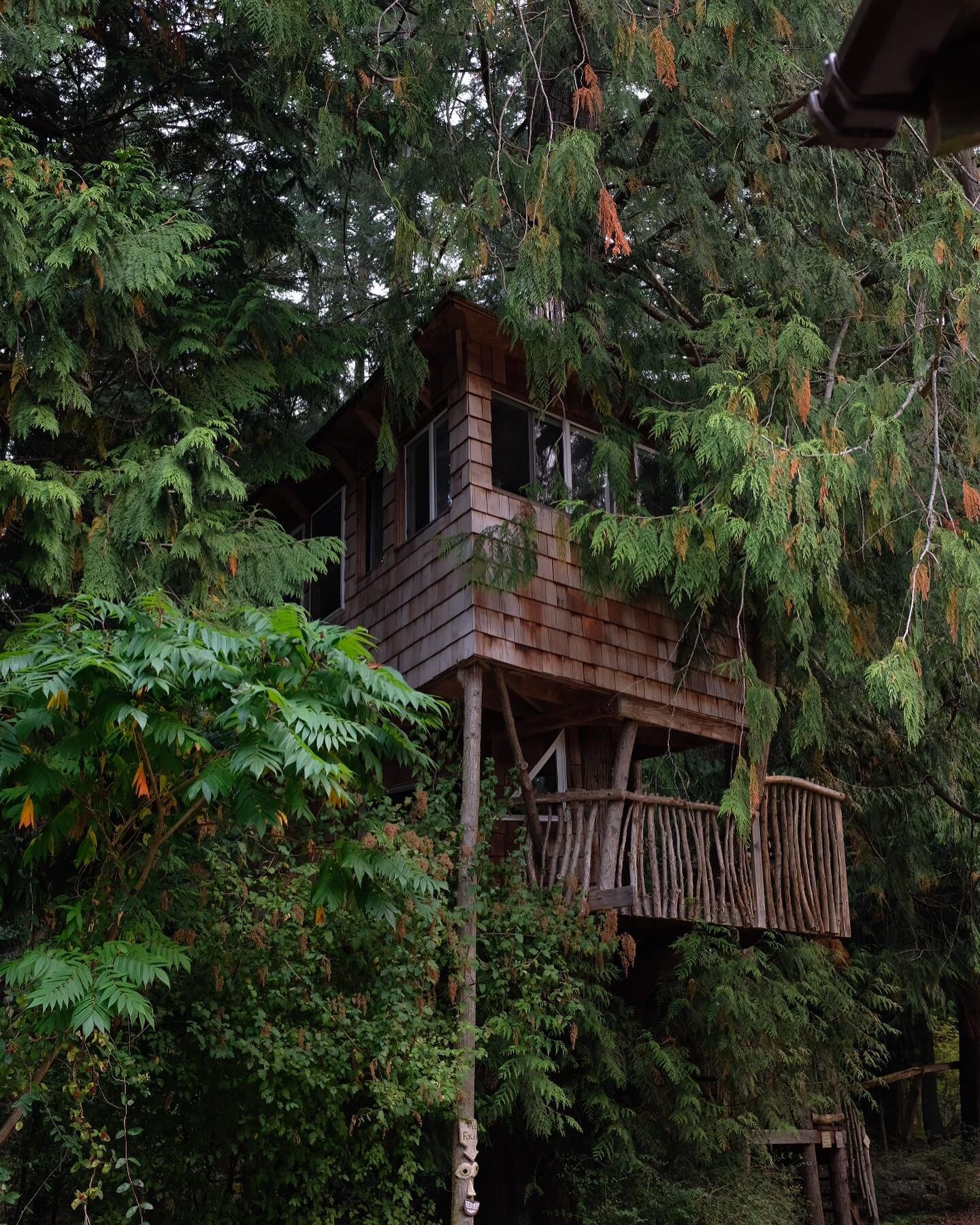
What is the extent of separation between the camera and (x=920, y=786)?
1521 centimetres

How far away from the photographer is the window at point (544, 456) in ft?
39.1

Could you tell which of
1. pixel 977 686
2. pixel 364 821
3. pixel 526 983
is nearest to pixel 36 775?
pixel 364 821

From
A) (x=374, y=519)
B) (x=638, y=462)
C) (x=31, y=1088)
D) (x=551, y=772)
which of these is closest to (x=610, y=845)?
(x=551, y=772)

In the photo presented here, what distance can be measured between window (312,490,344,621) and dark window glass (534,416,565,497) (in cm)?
281

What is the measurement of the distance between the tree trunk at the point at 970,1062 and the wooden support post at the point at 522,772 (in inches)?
403

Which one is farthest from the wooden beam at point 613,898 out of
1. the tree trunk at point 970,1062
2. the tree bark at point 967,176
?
the tree trunk at point 970,1062

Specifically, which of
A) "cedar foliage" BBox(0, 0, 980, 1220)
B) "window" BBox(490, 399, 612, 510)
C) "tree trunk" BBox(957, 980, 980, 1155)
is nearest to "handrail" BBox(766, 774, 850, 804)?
"cedar foliage" BBox(0, 0, 980, 1220)

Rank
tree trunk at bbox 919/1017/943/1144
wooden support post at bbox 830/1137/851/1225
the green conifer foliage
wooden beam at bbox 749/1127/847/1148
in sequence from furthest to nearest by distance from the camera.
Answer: tree trunk at bbox 919/1017/943/1144 → wooden support post at bbox 830/1137/851/1225 → wooden beam at bbox 749/1127/847/1148 → the green conifer foliage

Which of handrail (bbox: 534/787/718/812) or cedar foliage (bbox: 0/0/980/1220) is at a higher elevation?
cedar foliage (bbox: 0/0/980/1220)

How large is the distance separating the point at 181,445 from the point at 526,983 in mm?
4851

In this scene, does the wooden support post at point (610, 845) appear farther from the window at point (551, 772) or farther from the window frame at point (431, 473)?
the window frame at point (431, 473)

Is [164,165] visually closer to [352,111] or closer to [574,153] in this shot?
[352,111]

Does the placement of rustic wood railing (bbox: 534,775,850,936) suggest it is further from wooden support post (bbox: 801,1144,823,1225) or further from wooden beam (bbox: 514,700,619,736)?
wooden support post (bbox: 801,1144,823,1225)

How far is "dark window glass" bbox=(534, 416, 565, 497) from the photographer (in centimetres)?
1202
